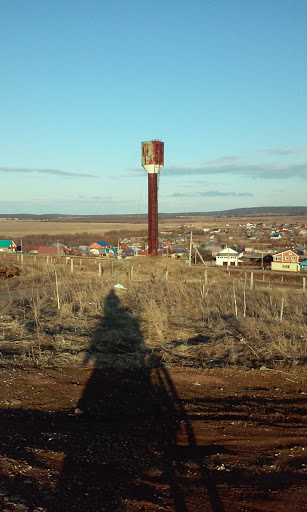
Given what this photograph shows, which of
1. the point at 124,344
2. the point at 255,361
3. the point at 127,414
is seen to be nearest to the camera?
the point at 127,414

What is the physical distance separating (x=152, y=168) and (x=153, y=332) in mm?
18760

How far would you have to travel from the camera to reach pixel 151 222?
91.8 ft

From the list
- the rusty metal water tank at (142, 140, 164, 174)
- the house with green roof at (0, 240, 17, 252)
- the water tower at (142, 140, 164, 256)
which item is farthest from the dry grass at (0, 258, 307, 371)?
the house with green roof at (0, 240, 17, 252)

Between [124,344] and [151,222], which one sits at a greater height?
[151,222]

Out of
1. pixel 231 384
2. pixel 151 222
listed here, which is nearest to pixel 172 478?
pixel 231 384

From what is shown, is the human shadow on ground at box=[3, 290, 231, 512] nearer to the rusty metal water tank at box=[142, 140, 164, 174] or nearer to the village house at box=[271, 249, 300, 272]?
the rusty metal water tank at box=[142, 140, 164, 174]

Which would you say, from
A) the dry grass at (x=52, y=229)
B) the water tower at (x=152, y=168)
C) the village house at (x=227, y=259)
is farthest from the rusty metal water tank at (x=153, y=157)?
the dry grass at (x=52, y=229)

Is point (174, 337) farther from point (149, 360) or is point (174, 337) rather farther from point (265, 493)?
point (265, 493)

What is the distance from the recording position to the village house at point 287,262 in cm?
4300

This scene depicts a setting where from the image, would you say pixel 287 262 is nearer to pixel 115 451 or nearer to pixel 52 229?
pixel 115 451

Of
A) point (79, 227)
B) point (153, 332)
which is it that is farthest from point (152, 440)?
point (79, 227)

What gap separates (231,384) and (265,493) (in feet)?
10.8

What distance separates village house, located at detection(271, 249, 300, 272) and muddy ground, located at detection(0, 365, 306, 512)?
37.0 m

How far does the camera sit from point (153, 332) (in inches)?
397
